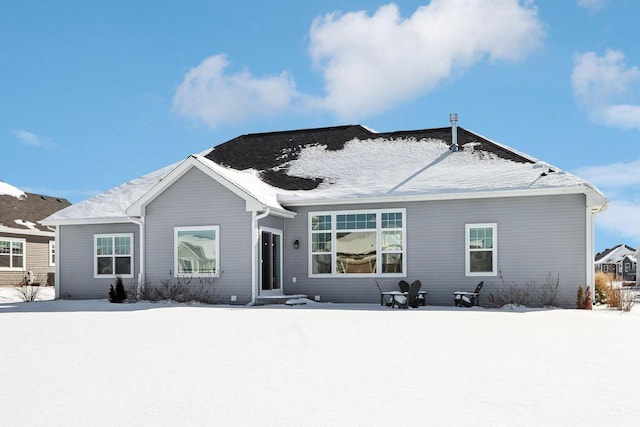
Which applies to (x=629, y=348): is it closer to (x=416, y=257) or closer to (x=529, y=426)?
(x=529, y=426)

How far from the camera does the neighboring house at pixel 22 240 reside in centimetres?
3158

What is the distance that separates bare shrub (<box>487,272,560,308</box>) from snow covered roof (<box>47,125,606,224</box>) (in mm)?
2449

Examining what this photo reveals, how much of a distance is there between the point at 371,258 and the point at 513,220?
4.20 meters

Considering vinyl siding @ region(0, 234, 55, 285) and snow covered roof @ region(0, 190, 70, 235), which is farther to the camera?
snow covered roof @ region(0, 190, 70, 235)

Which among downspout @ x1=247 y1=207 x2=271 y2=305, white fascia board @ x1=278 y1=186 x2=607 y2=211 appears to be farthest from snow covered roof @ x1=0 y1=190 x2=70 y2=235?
white fascia board @ x1=278 y1=186 x2=607 y2=211

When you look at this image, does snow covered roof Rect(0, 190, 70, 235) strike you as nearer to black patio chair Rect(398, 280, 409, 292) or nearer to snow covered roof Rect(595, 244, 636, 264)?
black patio chair Rect(398, 280, 409, 292)

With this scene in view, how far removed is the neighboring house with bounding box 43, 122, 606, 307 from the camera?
58.7ft

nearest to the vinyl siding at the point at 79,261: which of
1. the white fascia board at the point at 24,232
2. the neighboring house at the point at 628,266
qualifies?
the white fascia board at the point at 24,232

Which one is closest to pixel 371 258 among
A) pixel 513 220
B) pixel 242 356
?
pixel 513 220

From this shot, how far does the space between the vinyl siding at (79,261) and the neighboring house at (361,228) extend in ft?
0.21

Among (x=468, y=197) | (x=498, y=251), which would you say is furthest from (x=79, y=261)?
(x=498, y=251)

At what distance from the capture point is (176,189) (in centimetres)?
1981

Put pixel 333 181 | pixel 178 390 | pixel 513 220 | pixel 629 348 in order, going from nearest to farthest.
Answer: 1. pixel 178 390
2. pixel 629 348
3. pixel 513 220
4. pixel 333 181

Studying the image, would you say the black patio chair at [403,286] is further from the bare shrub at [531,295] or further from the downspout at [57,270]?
the downspout at [57,270]
